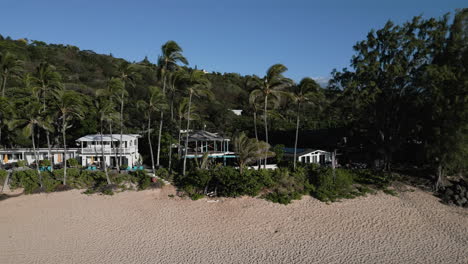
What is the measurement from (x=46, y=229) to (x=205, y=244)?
27.9 feet

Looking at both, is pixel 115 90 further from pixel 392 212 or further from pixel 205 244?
pixel 392 212

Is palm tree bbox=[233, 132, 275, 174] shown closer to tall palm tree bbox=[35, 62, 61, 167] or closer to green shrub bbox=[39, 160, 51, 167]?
tall palm tree bbox=[35, 62, 61, 167]

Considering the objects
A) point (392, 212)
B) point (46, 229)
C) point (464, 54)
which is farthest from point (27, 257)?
point (464, 54)

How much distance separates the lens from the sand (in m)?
14.1

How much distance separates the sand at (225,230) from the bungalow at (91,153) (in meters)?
7.75

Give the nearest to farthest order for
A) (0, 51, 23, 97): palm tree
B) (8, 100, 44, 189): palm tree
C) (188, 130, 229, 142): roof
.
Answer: (8, 100, 44, 189): palm tree
(0, 51, 23, 97): palm tree
(188, 130, 229, 142): roof

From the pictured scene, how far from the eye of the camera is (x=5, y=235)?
15703 millimetres

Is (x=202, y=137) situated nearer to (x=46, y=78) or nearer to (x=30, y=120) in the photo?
(x=46, y=78)

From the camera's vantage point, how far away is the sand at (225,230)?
1414cm

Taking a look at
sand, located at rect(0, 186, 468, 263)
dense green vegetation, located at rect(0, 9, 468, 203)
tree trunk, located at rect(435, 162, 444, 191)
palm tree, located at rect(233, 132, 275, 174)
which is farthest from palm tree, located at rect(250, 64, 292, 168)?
tree trunk, located at rect(435, 162, 444, 191)

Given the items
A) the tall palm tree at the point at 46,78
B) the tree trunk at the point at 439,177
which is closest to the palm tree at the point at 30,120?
the tall palm tree at the point at 46,78

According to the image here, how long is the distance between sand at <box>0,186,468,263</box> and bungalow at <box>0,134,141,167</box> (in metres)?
7.75

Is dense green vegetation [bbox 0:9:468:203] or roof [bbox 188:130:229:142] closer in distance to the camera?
dense green vegetation [bbox 0:9:468:203]

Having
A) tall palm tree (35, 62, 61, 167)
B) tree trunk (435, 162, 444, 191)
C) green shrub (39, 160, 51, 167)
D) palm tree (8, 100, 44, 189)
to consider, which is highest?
tall palm tree (35, 62, 61, 167)
